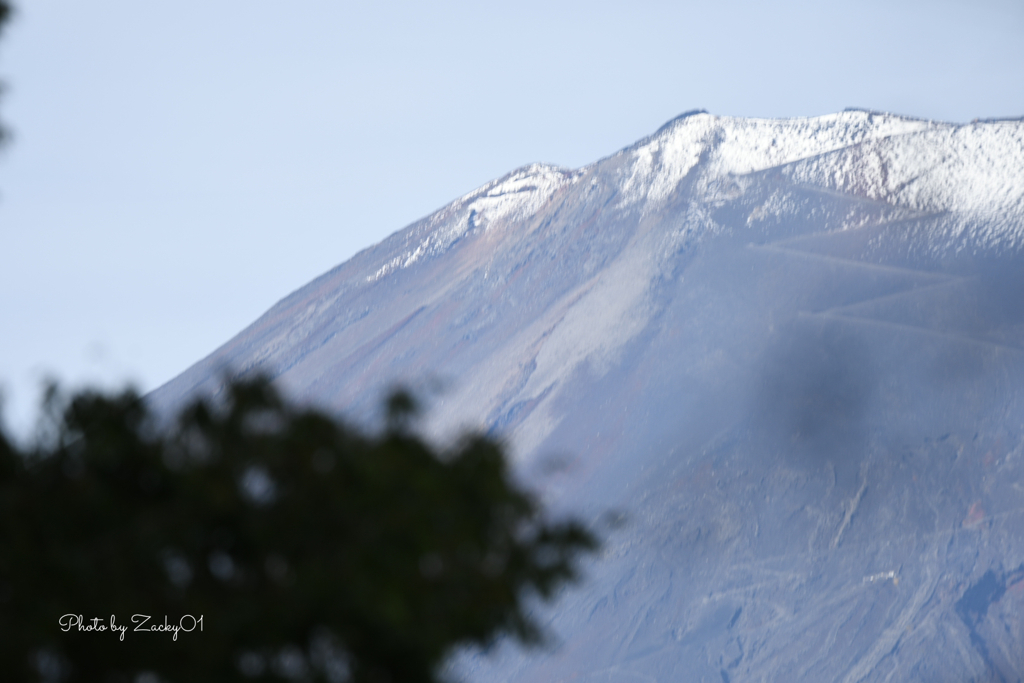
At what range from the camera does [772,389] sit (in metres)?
97.0

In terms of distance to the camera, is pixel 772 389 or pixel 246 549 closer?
pixel 246 549

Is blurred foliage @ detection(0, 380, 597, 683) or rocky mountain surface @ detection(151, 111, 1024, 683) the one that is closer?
blurred foliage @ detection(0, 380, 597, 683)

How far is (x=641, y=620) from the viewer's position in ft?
287

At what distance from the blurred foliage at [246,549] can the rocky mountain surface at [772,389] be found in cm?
6979

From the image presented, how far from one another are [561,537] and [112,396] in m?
2.03

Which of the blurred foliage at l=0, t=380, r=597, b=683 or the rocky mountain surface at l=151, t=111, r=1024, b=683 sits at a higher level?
the blurred foliage at l=0, t=380, r=597, b=683

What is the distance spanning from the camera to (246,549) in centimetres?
510

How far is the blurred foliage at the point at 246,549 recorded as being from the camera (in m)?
4.77

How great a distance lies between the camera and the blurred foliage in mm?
4770

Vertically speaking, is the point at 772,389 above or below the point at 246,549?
below

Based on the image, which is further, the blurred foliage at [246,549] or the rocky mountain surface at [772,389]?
the rocky mountain surface at [772,389]

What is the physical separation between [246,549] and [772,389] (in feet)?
309

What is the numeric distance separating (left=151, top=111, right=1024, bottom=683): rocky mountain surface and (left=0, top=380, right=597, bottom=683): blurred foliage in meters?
69.8

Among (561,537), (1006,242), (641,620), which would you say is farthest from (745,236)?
(561,537)
